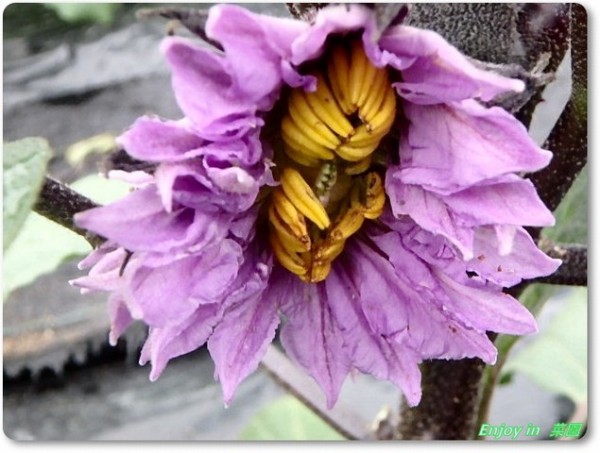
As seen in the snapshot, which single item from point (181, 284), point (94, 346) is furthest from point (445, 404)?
point (94, 346)

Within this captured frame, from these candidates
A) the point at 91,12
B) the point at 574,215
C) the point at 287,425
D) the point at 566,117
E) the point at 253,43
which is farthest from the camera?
the point at 91,12

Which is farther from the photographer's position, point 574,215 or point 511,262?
point 574,215

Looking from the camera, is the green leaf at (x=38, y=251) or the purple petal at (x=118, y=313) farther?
the green leaf at (x=38, y=251)

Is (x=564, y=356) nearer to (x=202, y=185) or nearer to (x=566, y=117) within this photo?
(x=566, y=117)

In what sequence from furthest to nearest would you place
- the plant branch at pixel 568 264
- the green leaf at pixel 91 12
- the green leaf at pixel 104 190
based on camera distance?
the green leaf at pixel 91 12
the green leaf at pixel 104 190
the plant branch at pixel 568 264

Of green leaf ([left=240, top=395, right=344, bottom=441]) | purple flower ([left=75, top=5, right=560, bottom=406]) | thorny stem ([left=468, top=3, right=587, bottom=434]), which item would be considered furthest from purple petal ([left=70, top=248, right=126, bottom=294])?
green leaf ([left=240, top=395, right=344, bottom=441])

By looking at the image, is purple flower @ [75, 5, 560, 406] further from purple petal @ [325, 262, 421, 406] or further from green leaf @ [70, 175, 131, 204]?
green leaf @ [70, 175, 131, 204]

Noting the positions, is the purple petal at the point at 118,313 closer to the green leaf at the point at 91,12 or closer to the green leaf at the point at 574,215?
the green leaf at the point at 574,215

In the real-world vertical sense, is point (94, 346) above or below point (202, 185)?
below

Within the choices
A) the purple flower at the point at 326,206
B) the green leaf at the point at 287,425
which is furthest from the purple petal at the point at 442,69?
the green leaf at the point at 287,425
